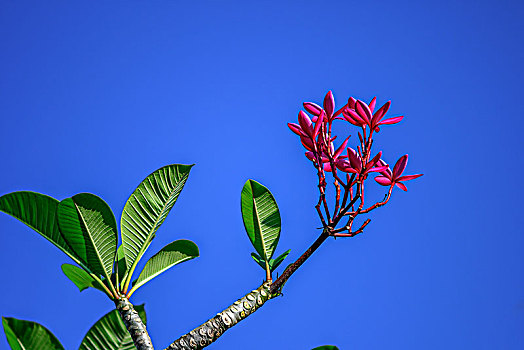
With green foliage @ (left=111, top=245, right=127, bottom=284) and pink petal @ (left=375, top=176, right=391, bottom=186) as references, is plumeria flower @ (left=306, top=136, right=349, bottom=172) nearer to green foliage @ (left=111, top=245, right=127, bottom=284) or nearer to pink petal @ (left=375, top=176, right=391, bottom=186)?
pink petal @ (left=375, top=176, right=391, bottom=186)

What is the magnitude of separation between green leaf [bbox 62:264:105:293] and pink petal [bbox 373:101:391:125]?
828 mm

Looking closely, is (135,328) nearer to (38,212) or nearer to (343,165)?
(38,212)

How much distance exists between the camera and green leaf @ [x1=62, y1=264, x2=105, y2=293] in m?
1.30

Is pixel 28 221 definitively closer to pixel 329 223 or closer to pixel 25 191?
pixel 25 191

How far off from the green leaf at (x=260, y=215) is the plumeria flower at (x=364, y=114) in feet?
1.00

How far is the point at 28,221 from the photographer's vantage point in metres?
1.25

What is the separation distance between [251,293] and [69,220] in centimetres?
47

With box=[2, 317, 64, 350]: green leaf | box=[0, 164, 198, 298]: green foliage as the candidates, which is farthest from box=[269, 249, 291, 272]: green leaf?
box=[2, 317, 64, 350]: green leaf

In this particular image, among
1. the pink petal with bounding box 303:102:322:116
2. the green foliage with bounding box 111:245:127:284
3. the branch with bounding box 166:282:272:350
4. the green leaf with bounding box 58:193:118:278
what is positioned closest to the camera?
the branch with bounding box 166:282:272:350

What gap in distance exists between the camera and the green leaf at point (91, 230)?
1226 mm

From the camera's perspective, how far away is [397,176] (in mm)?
1397

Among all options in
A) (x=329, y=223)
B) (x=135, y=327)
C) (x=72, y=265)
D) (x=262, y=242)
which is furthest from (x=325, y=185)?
(x=72, y=265)

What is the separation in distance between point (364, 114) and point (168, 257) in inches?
26.2

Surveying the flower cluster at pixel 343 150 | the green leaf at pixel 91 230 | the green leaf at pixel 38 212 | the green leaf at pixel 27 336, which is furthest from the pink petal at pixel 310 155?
the green leaf at pixel 27 336
